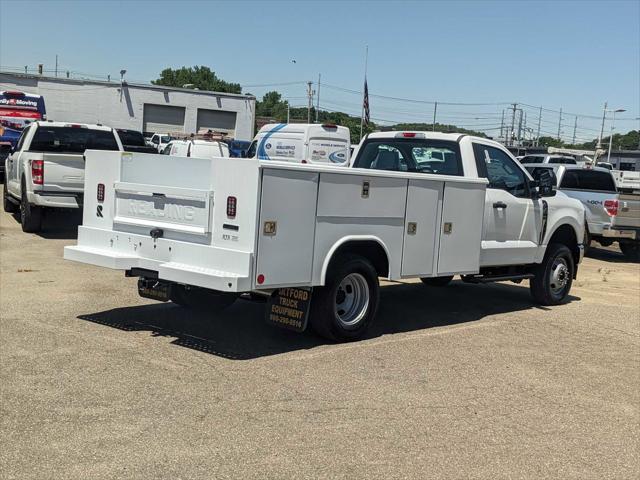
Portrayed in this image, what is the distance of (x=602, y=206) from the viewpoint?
54.5 ft

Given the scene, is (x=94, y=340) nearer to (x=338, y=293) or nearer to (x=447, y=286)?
(x=338, y=293)

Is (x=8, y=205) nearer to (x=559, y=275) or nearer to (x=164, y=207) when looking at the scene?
(x=164, y=207)

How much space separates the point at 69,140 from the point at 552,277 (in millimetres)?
9777

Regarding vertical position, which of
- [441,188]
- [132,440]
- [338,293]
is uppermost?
[441,188]

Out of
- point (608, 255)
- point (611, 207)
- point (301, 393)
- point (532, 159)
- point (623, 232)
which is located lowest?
point (301, 393)

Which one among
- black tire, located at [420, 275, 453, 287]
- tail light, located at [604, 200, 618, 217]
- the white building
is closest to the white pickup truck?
black tire, located at [420, 275, 453, 287]

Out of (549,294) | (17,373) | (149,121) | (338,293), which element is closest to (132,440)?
(17,373)

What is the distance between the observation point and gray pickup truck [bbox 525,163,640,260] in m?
16.5

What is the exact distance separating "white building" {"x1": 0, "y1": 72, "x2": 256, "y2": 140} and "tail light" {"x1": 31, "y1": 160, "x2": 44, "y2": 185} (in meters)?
42.1

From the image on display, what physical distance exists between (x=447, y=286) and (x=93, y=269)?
5404 millimetres

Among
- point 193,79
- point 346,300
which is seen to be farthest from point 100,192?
point 193,79

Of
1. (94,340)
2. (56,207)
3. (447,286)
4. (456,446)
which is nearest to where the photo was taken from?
(456,446)

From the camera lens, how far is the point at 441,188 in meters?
7.84

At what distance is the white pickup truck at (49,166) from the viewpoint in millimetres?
13172
